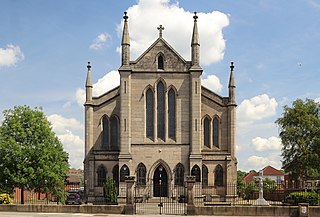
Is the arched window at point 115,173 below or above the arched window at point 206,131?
below

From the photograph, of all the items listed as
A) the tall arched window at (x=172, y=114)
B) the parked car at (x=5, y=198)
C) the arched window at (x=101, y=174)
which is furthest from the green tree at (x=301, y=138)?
the parked car at (x=5, y=198)

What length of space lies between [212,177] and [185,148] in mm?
4627

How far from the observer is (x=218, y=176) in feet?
161

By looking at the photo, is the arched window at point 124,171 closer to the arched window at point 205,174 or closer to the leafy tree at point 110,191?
the leafy tree at point 110,191

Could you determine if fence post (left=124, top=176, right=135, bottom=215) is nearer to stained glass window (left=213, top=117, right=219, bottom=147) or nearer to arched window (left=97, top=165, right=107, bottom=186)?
arched window (left=97, top=165, right=107, bottom=186)

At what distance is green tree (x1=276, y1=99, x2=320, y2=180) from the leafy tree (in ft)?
72.5

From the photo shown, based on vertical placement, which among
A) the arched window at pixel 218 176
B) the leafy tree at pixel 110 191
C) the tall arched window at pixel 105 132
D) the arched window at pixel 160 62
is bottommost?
the leafy tree at pixel 110 191

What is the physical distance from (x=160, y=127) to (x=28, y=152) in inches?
552

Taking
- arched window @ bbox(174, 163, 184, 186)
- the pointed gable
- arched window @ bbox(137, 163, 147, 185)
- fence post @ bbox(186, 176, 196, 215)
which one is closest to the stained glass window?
arched window @ bbox(174, 163, 184, 186)

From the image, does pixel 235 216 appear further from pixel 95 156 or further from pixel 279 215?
pixel 95 156

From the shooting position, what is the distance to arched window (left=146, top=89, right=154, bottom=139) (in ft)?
158

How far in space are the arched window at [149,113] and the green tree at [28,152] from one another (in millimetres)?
9789

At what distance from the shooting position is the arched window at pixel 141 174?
47.3m

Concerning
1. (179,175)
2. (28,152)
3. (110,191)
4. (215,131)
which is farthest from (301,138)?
(28,152)
